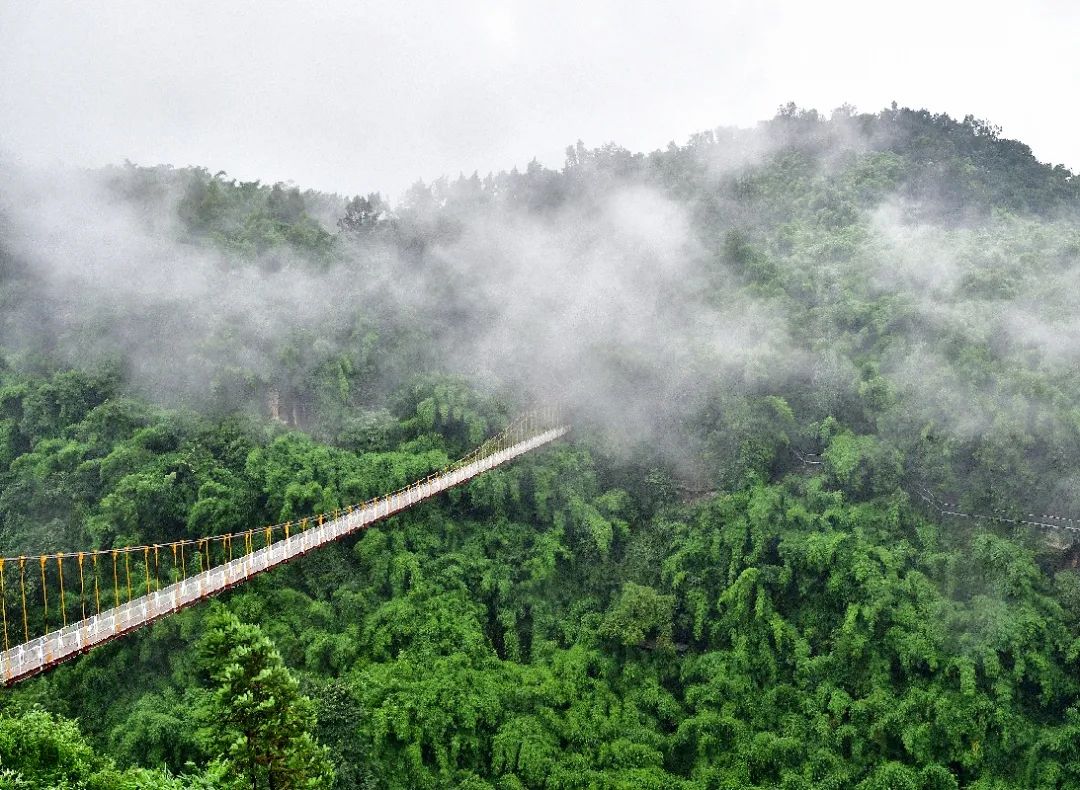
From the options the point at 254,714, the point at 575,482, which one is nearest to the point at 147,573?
the point at 254,714

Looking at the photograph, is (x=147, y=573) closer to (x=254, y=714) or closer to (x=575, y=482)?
(x=254, y=714)

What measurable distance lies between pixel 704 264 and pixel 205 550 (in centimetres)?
1570

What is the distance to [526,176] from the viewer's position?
35344 mm

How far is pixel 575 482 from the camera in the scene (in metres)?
20.6

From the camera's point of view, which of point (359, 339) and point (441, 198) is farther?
point (441, 198)

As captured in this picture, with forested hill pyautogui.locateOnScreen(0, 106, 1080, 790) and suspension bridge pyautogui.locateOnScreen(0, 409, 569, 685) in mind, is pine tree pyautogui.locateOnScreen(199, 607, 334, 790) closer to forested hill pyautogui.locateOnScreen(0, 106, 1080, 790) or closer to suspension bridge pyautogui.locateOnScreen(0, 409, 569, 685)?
forested hill pyautogui.locateOnScreen(0, 106, 1080, 790)

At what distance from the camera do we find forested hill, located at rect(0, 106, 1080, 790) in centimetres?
1438

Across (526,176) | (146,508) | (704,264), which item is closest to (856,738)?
(146,508)

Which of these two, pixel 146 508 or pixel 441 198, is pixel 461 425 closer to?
pixel 146 508

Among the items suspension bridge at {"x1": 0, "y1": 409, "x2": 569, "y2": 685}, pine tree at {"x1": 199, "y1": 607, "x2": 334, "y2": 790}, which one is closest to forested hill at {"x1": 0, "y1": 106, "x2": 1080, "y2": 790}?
pine tree at {"x1": 199, "y1": 607, "x2": 334, "y2": 790}

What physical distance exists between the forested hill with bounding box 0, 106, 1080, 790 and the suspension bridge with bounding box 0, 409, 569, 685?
1.91ft

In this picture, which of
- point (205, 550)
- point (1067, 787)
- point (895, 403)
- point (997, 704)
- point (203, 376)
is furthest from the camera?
point (203, 376)

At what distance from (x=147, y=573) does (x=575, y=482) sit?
915cm

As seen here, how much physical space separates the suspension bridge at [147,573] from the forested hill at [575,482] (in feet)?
1.91
